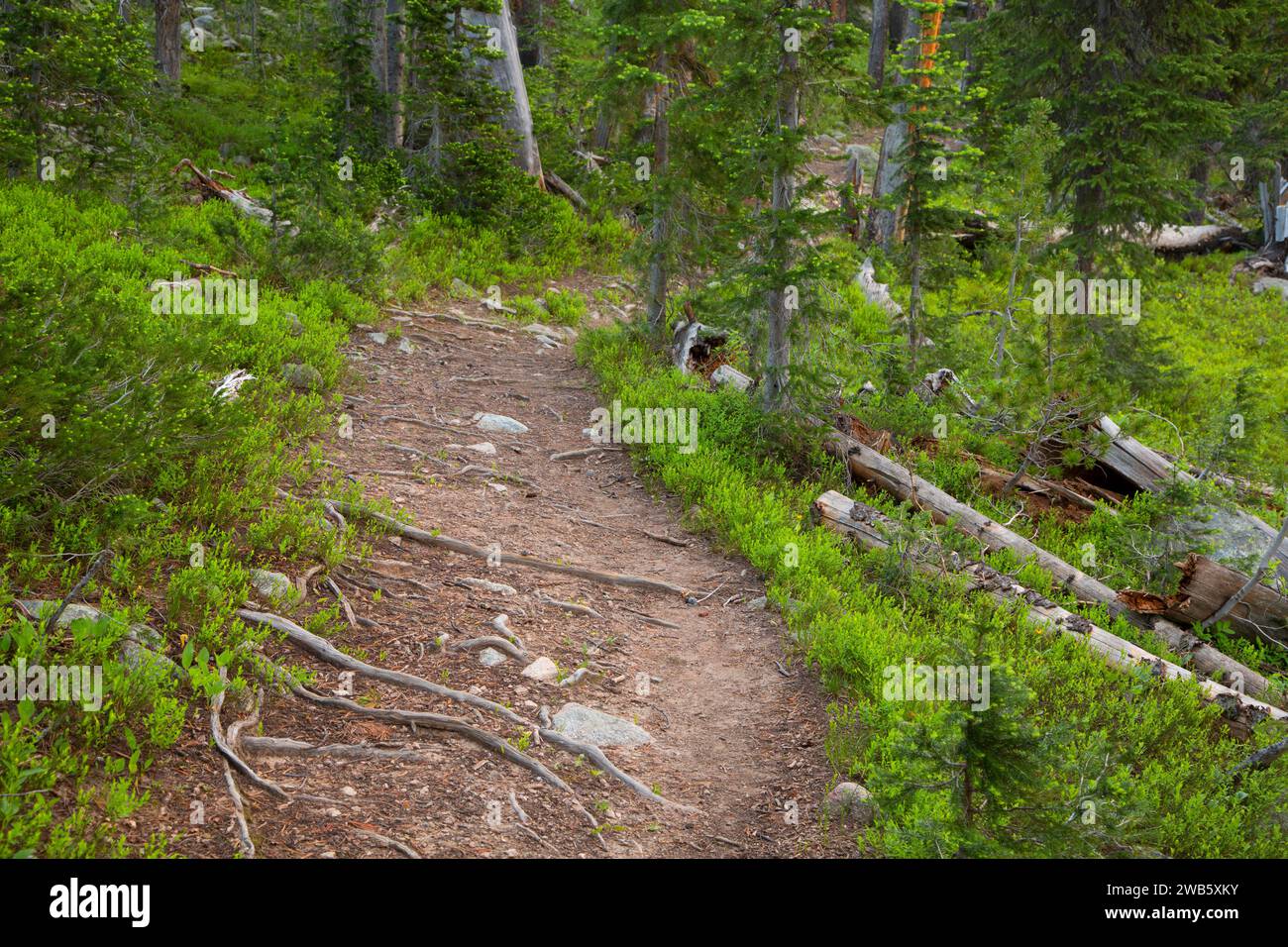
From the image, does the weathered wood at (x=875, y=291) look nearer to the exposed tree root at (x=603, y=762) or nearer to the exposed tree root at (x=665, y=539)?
the exposed tree root at (x=665, y=539)

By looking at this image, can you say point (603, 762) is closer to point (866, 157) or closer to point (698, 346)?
point (698, 346)

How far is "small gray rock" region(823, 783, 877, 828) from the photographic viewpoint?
5.66 m

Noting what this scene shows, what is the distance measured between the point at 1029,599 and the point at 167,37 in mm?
20755

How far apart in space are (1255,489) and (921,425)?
4.97 meters

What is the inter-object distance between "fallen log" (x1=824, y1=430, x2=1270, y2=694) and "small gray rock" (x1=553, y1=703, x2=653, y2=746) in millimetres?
4471

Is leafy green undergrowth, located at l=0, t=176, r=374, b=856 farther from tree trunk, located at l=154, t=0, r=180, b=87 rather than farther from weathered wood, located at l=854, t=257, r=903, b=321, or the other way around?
weathered wood, located at l=854, t=257, r=903, b=321

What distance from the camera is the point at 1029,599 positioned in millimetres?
8641

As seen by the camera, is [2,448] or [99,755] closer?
[99,755]

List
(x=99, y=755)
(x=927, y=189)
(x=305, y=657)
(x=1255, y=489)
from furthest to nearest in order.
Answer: (x=1255, y=489) < (x=927, y=189) < (x=305, y=657) < (x=99, y=755)

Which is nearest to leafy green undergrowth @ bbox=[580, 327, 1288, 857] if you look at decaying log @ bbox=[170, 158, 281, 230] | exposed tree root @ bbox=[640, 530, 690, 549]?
exposed tree root @ bbox=[640, 530, 690, 549]

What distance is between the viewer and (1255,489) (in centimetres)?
1269

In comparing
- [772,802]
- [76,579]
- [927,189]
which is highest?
[927,189]
